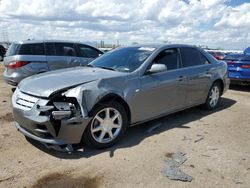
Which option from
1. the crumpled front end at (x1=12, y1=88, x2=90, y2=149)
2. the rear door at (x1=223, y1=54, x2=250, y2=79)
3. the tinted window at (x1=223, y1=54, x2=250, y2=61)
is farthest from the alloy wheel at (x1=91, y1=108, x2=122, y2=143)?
Answer: the tinted window at (x1=223, y1=54, x2=250, y2=61)

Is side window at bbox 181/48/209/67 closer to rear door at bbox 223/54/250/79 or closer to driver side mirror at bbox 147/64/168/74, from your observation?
driver side mirror at bbox 147/64/168/74

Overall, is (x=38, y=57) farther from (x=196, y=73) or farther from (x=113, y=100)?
(x=113, y=100)

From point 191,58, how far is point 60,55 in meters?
4.35

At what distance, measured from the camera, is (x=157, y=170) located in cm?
381

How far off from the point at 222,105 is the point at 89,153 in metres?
4.60

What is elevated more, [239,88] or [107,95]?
[107,95]

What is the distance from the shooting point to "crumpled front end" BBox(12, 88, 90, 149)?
12.9ft

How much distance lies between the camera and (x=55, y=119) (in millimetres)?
3938

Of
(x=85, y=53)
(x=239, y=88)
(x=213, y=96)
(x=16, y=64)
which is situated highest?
(x=85, y=53)

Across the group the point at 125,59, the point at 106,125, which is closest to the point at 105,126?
the point at 106,125

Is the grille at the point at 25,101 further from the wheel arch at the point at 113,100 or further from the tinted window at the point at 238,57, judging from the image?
the tinted window at the point at 238,57

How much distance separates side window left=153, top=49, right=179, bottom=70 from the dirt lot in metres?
1.14

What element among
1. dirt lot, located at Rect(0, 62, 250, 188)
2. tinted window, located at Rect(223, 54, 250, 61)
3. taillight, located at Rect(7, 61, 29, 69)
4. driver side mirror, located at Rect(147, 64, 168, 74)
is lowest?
dirt lot, located at Rect(0, 62, 250, 188)

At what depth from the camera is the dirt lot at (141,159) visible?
3529 millimetres
